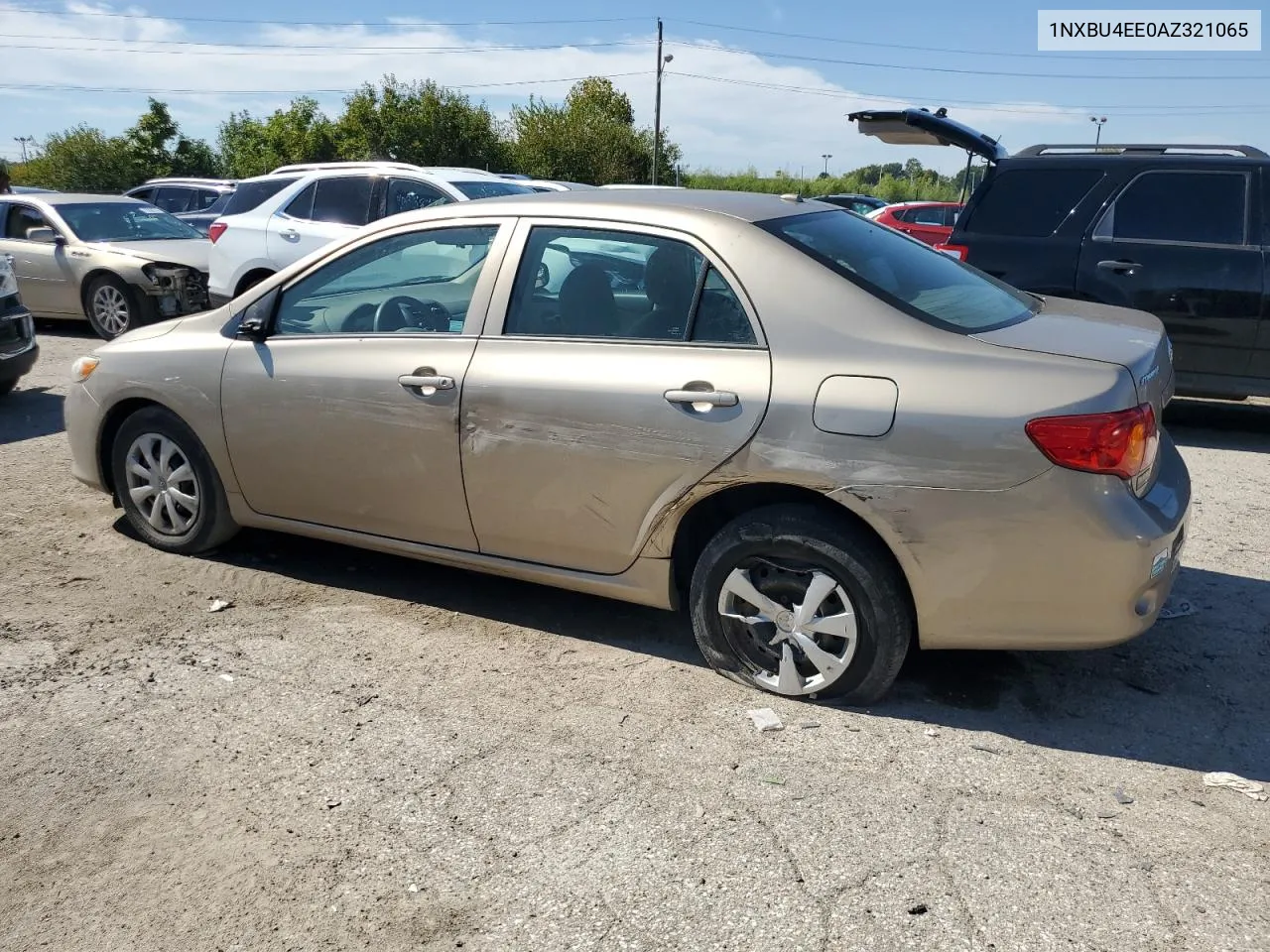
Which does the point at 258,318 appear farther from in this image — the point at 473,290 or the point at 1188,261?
the point at 1188,261

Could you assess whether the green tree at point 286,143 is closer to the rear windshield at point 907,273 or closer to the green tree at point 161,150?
the green tree at point 161,150


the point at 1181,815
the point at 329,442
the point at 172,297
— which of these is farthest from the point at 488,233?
the point at 172,297

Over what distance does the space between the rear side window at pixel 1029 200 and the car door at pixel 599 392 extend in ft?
16.4

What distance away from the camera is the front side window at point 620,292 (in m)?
3.80

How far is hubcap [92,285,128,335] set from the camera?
11.8 m

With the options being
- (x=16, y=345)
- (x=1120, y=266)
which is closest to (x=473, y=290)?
(x=1120, y=266)

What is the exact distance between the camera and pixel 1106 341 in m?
3.68

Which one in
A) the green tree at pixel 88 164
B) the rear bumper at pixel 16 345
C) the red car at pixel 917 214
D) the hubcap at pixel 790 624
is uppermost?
the green tree at pixel 88 164

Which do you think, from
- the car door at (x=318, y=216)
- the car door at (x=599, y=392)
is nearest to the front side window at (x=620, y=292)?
the car door at (x=599, y=392)

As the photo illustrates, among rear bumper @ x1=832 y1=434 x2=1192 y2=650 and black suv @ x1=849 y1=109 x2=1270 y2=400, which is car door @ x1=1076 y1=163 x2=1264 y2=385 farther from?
rear bumper @ x1=832 y1=434 x2=1192 y2=650

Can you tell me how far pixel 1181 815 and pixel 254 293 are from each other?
4.08m

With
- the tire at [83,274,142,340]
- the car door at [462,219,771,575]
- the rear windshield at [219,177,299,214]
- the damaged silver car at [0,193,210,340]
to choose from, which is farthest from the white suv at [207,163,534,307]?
the car door at [462,219,771,575]

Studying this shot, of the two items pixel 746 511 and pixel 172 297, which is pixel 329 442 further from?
pixel 172 297

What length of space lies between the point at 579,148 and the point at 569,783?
1883 inches
